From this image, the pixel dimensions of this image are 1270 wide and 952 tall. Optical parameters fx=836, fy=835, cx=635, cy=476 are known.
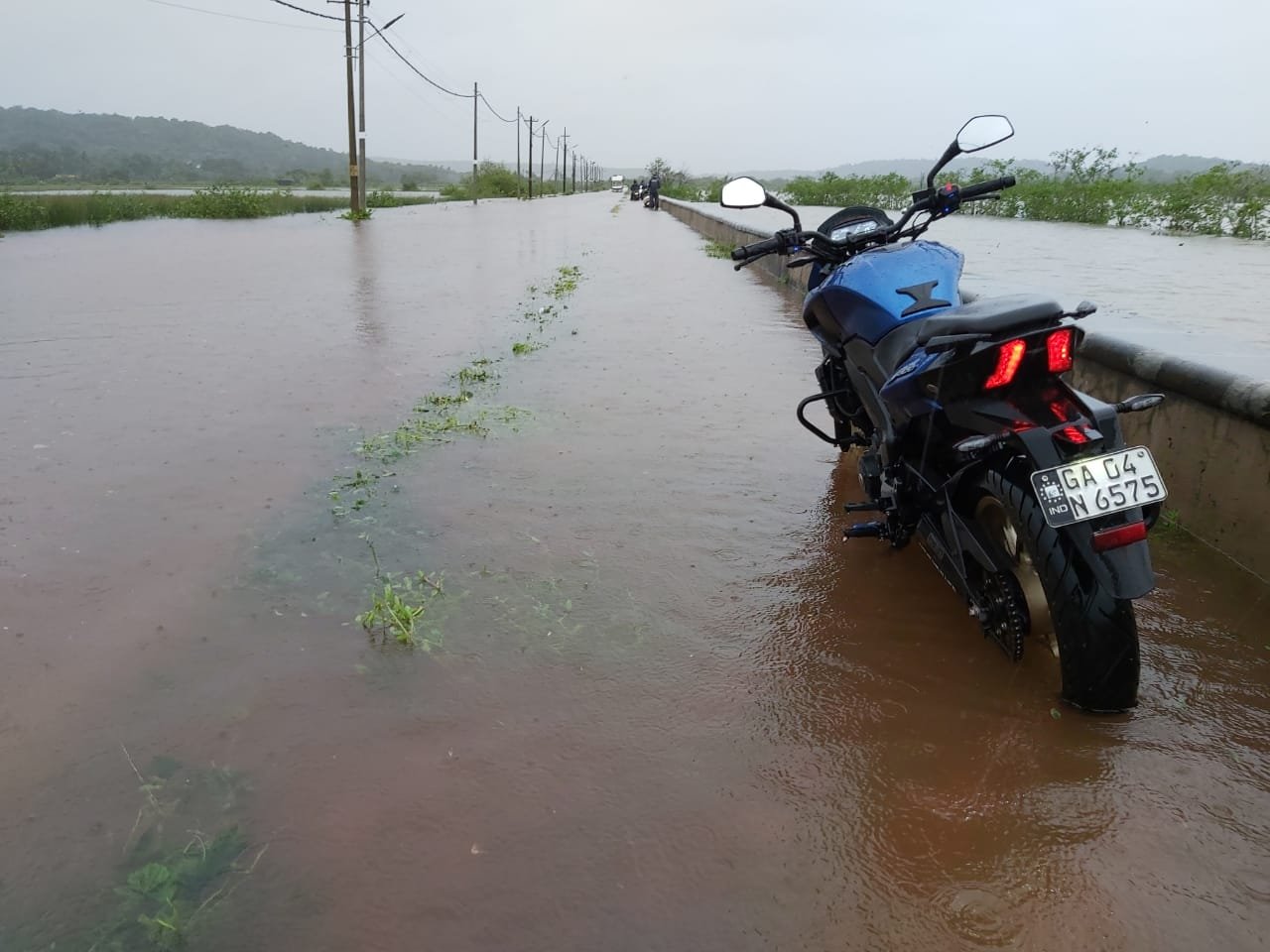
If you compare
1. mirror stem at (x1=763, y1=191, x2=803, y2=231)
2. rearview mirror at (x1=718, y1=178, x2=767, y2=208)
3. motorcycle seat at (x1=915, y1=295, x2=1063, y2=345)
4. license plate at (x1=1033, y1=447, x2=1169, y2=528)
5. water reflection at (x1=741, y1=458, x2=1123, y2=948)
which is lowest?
water reflection at (x1=741, y1=458, x2=1123, y2=948)

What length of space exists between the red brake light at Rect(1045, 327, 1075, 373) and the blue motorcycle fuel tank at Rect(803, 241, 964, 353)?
2.31 ft

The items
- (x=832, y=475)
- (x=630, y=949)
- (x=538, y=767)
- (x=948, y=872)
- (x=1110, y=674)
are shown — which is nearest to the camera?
(x=630, y=949)

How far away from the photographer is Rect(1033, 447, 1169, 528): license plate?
2111 millimetres

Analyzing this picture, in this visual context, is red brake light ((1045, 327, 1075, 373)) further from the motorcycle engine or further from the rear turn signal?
the motorcycle engine

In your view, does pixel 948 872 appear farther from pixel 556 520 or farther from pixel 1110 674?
pixel 556 520

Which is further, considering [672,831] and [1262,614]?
[1262,614]

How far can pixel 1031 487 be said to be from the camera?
2240 mm

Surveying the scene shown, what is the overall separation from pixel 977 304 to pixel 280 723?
2.27 meters

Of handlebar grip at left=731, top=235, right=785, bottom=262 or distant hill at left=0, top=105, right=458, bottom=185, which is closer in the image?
handlebar grip at left=731, top=235, right=785, bottom=262

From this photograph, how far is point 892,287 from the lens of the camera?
3.06 meters

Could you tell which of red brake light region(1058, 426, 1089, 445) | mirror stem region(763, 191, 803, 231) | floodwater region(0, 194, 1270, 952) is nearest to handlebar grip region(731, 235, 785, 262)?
mirror stem region(763, 191, 803, 231)

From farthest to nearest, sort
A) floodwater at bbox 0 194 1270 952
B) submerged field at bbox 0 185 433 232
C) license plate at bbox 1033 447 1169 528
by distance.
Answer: submerged field at bbox 0 185 433 232 → license plate at bbox 1033 447 1169 528 → floodwater at bbox 0 194 1270 952

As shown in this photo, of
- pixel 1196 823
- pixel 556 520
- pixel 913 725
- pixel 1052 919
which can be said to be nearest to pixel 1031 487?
pixel 913 725

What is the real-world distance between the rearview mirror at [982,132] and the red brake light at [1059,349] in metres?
1.36
